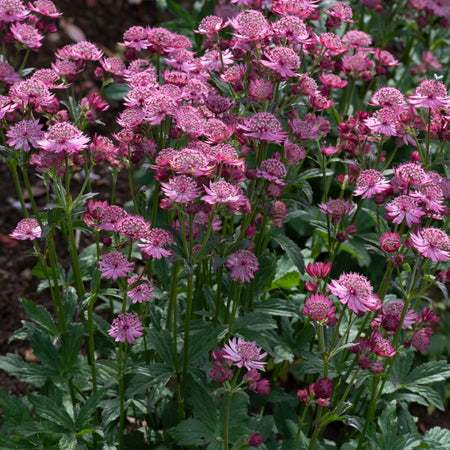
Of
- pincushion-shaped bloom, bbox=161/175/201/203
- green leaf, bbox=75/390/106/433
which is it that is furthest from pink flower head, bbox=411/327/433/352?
green leaf, bbox=75/390/106/433

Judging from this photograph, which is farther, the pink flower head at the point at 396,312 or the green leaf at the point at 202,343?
the green leaf at the point at 202,343

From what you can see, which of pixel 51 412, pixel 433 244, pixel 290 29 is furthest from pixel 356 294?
pixel 51 412

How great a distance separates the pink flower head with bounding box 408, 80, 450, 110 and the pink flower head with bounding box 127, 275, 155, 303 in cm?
88

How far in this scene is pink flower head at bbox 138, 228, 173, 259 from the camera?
5.40ft

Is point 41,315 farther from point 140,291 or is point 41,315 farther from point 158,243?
point 158,243

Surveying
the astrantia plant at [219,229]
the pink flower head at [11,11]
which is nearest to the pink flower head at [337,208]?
the astrantia plant at [219,229]

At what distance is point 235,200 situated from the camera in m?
1.49

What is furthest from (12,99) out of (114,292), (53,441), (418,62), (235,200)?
(418,62)

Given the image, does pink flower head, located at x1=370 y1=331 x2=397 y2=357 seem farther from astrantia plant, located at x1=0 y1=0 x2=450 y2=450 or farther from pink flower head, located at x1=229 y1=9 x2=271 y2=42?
pink flower head, located at x1=229 y1=9 x2=271 y2=42

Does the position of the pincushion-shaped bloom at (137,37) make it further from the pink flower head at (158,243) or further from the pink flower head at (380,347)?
the pink flower head at (380,347)

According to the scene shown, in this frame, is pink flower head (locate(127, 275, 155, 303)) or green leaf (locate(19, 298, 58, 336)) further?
green leaf (locate(19, 298, 58, 336))

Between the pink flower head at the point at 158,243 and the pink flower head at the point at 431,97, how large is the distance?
759mm

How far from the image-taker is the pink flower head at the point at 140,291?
5.74 feet

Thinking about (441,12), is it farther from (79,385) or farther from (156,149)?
(79,385)
